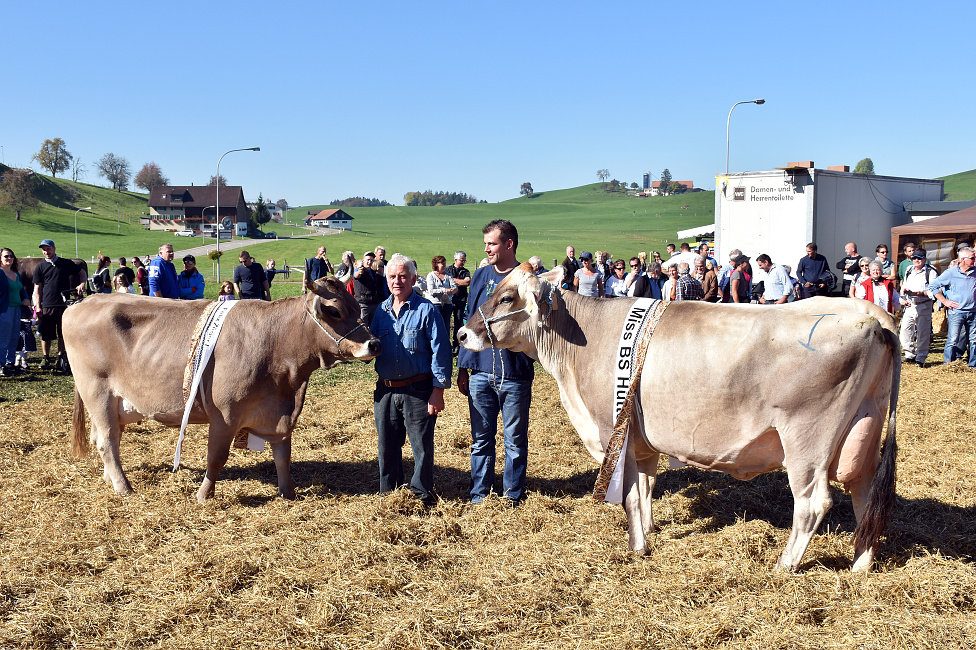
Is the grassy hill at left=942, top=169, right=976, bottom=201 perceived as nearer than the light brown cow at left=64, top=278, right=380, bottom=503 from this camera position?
No

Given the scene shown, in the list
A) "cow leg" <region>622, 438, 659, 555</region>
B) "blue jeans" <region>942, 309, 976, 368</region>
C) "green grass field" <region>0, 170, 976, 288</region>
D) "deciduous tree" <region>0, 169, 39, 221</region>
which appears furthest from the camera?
"deciduous tree" <region>0, 169, 39, 221</region>

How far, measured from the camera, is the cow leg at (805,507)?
4.51m

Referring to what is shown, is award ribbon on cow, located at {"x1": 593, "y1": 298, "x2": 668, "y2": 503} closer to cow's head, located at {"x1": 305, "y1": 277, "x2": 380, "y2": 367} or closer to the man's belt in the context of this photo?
the man's belt

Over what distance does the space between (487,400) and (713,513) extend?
6.63 feet

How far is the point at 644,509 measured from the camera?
5406mm

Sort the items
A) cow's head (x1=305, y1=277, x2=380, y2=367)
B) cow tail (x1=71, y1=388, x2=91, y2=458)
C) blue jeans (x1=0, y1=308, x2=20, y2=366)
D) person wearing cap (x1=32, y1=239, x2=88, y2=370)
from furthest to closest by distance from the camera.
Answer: person wearing cap (x1=32, y1=239, x2=88, y2=370), blue jeans (x1=0, y1=308, x2=20, y2=366), cow tail (x1=71, y1=388, x2=91, y2=458), cow's head (x1=305, y1=277, x2=380, y2=367)

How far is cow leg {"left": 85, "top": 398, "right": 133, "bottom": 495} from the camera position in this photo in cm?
621

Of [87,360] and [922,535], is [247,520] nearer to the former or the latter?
[87,360]

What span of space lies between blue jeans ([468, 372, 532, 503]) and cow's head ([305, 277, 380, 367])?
38.1 inches

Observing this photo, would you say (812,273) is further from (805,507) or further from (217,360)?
(217,360)

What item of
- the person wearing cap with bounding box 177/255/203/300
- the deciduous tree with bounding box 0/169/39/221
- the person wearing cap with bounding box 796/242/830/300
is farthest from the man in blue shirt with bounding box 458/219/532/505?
the deciduous tree with bounding box 0/169/39/221

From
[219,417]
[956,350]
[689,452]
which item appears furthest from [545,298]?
[956,350]

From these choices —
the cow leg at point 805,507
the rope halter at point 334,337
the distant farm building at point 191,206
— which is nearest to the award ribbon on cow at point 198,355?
the rope halter at point 334,337

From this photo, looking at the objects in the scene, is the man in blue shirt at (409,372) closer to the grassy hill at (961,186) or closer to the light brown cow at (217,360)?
the light brown cow at (217,360)
